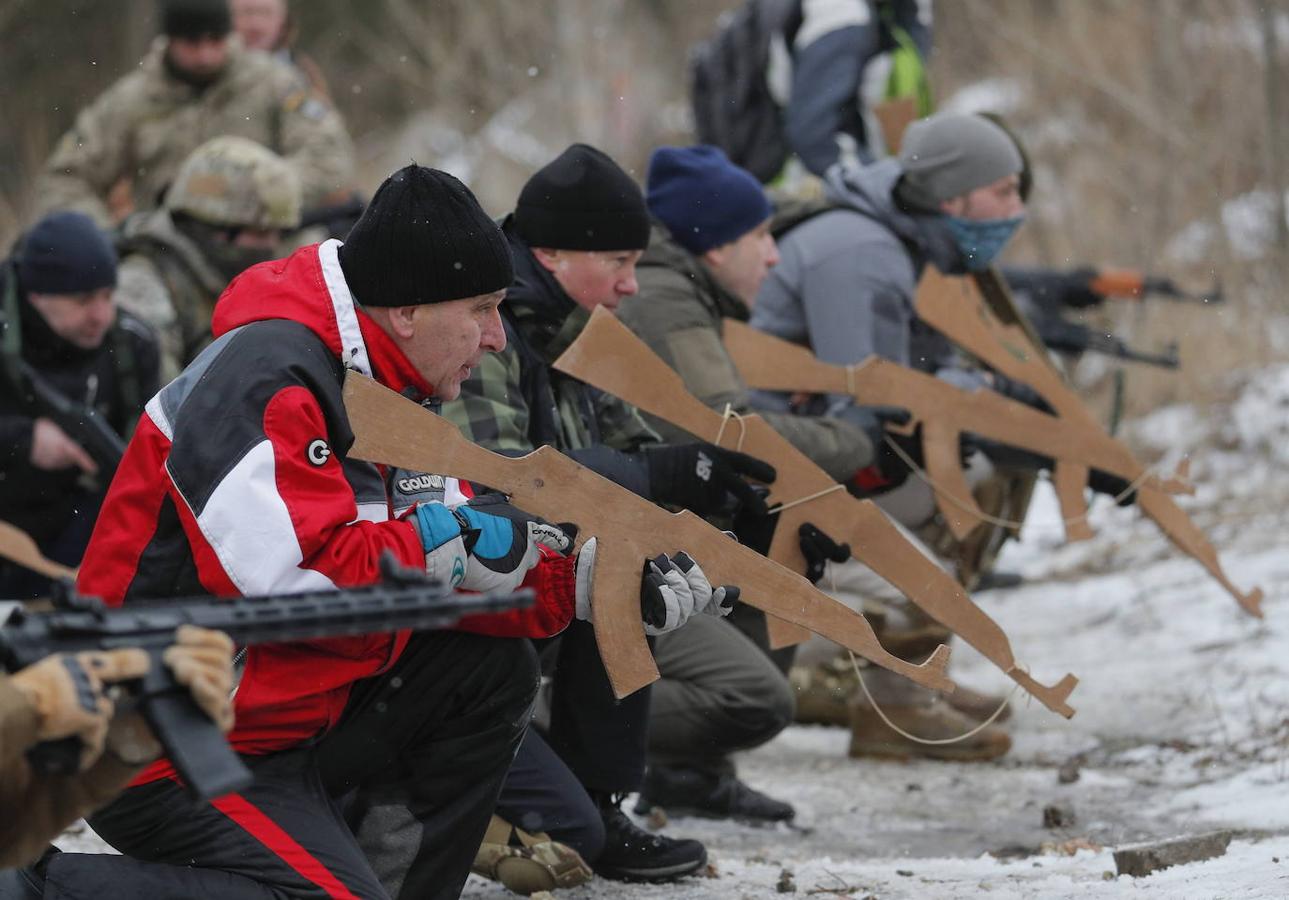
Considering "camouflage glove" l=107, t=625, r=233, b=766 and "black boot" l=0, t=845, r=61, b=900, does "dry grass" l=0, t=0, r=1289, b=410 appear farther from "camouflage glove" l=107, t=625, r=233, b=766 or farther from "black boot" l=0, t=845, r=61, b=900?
"camouflage glove" l=107, t=625, r=233, b=766

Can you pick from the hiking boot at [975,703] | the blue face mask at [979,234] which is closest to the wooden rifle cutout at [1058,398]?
the blue face mask at [979,234]

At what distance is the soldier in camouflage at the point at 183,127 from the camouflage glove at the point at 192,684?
16.7ft

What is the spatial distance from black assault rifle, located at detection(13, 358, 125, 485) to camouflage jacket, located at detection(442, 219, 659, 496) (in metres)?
2.15

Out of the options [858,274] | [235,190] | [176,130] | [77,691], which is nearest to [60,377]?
→ [235,190]

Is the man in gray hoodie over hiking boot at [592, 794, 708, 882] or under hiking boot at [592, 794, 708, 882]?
over

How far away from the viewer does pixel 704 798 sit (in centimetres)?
460

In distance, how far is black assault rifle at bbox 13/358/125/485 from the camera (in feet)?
18.3

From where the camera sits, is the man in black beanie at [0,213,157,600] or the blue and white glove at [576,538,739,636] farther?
the man in black beanie at [0,213,157,600]

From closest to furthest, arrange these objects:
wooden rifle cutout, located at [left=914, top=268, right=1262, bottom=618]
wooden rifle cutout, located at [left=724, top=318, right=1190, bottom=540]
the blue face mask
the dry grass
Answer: wooden rifle cutout, located at [left=724, top=318, right=1190, bottom=540] < wooden rifle cutout, located at [left=914, top=268, right=1262, bottom=618] < the blue face mask < the dry grass

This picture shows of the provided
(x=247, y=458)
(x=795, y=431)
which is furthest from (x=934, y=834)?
(x=247, y=458)

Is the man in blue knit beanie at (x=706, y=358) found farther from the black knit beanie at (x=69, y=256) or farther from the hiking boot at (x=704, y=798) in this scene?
the black knit beanie at (x=69, y=256)

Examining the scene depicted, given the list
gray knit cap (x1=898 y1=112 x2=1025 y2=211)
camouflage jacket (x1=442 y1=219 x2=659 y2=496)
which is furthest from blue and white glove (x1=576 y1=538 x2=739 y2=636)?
gray knit cap (x1=898 y1=112 x2=1025 y2=211)

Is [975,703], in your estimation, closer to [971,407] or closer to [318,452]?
[971,407]

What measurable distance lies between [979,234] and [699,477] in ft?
6.53
